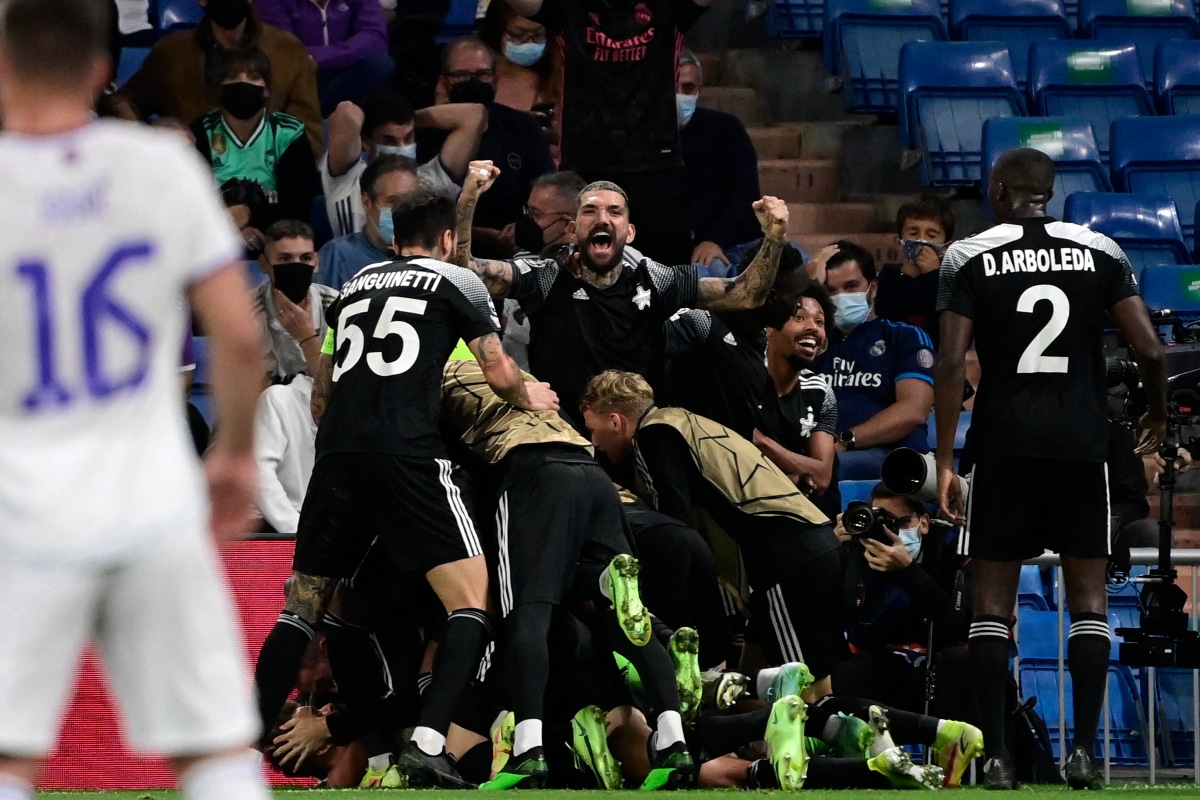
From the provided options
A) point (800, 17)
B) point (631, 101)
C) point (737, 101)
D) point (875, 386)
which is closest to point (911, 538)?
point (875, 386)

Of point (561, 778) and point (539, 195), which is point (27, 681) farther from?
point (539, 195)

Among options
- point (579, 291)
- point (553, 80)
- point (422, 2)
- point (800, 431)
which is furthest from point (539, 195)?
point (422, 2)

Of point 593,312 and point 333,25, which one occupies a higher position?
point 333,25

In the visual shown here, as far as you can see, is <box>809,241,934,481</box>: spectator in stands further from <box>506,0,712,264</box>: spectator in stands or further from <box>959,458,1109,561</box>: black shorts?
<box>959,458,1109,561</box>: black shorts

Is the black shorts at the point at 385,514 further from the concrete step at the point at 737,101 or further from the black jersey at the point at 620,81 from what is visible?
the concrete step at the point at 737,101

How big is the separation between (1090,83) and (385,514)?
290 inches

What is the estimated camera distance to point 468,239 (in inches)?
294

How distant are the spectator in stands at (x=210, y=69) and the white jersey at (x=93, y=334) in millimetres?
7149

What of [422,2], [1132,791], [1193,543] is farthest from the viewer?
[422,2]

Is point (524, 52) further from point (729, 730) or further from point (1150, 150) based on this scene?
point (729, 730)

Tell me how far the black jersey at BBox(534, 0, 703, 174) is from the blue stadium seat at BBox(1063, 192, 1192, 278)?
2760 mm

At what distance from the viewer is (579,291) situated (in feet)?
25.1

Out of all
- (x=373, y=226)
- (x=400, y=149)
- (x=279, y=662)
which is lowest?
(x=279, y=662)

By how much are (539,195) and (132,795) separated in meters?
3.33
